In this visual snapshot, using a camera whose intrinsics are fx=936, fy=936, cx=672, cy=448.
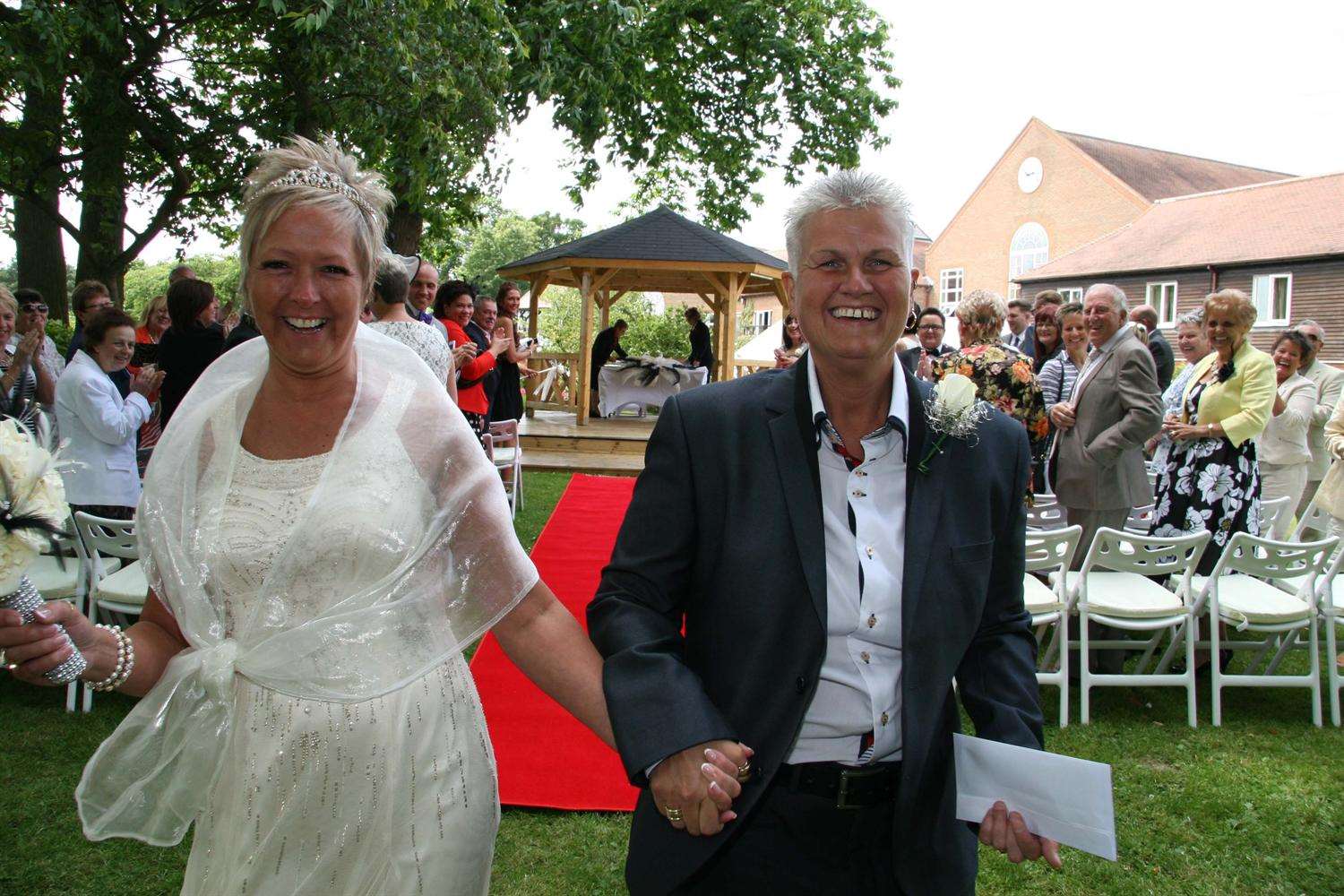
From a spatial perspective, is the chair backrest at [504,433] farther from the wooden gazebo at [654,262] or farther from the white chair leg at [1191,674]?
the wooden gazebo at [654,262]

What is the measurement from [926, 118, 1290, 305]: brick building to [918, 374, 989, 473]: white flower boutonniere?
4120 centimetres

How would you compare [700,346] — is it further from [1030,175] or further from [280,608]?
[1030,175]

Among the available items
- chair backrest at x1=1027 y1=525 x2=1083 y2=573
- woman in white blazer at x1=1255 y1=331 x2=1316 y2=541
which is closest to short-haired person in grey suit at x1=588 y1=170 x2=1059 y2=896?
chair backrest at x1=1027 y1=525 x2=1083 y2=573

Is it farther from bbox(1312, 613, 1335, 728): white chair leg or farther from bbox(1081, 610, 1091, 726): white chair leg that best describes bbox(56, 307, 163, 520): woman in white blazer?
bbox(1312, 613, 1335, 728): white chair leg

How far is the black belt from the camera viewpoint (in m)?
1.87

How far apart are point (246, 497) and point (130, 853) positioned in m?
2.58

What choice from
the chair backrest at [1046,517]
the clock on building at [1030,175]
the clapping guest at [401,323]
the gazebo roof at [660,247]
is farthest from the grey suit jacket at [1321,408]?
the clock on building at [1030,175]

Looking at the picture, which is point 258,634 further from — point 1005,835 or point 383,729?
point 1005,835

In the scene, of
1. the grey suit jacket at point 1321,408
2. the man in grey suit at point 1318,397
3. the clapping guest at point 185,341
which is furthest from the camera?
the grey suit jacket at point 1321,408

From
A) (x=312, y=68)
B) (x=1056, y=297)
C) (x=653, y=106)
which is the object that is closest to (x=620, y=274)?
(x=653, y=106)

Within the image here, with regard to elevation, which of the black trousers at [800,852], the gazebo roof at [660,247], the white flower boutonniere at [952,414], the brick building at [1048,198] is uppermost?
the brick building at [1048,198]

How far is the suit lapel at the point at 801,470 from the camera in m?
1.83

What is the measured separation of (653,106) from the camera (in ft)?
63.0

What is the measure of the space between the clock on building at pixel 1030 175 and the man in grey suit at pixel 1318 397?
36.1 metres
